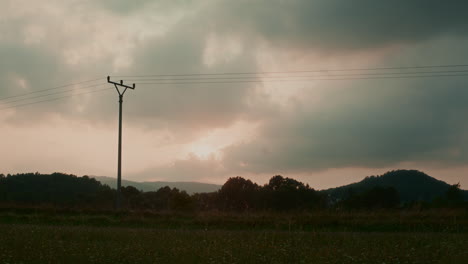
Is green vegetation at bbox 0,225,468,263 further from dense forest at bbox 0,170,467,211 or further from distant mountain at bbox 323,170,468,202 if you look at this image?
distant mountain at bbox 323,170,468,202

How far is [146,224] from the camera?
25.2 metres

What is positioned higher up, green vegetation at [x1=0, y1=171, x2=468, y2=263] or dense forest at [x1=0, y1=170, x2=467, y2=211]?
dense forest at [x1=0, y1=170, x2=467, y2=211]

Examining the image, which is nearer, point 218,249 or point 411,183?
point 218,249

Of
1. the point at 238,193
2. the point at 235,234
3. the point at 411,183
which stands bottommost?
the point at 235,234

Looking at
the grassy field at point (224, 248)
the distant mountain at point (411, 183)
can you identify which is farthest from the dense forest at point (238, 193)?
the grassy field at point (224, 248)

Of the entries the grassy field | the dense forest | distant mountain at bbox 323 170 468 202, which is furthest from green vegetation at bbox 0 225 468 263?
distant mountain at bbox 323 170 468 202

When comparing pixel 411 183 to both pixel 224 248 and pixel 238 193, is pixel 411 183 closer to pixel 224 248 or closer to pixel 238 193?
pixel 238 193

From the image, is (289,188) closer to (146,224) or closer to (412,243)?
(146,224)

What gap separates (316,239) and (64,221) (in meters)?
16.3

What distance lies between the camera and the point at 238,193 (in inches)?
3255

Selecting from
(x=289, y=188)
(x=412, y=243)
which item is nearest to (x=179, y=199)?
(x=289, y=188)

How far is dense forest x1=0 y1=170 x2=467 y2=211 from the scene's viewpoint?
6512 cm

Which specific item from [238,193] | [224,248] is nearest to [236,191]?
[238,193]

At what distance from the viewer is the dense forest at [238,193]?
6512 cm
